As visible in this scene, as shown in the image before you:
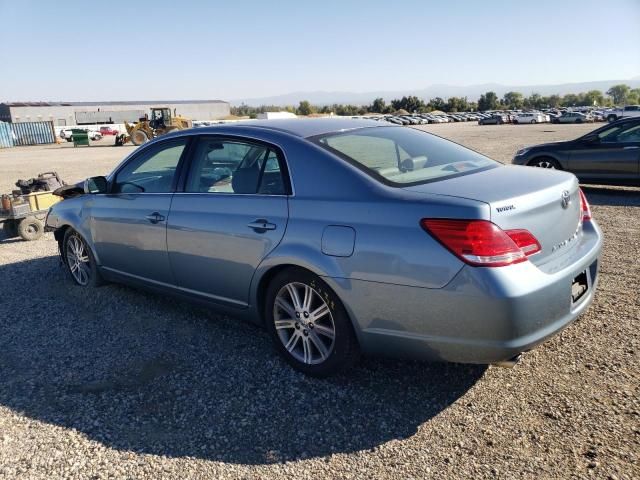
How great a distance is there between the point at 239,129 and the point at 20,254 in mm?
4968

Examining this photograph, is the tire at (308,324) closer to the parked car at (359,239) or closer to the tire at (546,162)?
the parked car at (359,239)

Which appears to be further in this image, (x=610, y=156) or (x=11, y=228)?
(x=610, y=156)

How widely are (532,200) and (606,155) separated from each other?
26.6 ft

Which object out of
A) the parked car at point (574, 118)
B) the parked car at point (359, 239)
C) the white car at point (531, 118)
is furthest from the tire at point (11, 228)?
the white car at point (531, 118)

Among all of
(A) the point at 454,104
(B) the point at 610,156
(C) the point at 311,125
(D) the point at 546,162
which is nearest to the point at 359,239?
(C) the point at 311,125

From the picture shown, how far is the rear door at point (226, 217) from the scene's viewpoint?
3.53 m

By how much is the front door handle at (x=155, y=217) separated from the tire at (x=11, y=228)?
16.0 ft

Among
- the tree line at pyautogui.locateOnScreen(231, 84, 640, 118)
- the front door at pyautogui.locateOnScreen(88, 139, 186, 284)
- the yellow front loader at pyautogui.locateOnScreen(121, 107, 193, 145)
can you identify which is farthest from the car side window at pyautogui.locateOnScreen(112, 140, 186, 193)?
the tree line at pyautogui.locateOnScreen(231, 84, 640, 118)

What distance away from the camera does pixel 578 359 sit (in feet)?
11.6

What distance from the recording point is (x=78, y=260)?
550cm

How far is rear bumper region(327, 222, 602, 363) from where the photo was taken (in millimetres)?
2643

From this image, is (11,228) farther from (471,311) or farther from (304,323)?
(471,311)

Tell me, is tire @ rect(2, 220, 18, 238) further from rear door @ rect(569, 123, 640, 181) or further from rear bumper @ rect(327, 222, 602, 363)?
rear door @ rect(569, 123, 640, 181)

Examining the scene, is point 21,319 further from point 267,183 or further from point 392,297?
point 392,297
